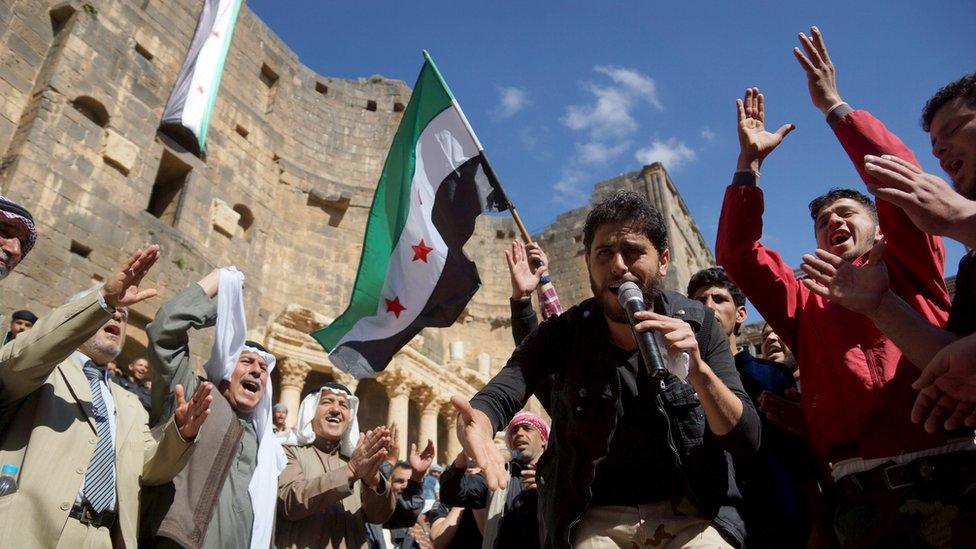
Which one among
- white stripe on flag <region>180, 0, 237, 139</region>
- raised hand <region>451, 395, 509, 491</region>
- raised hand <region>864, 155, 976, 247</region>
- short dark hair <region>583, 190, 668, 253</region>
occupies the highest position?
white stripe on flag <region>180, 0, 237, 139</region>

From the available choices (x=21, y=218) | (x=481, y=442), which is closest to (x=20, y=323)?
(x=21, y=218)

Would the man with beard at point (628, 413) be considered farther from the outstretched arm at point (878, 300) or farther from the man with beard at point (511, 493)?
the man with beard at point (511, 493)

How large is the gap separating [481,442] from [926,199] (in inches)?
59.0

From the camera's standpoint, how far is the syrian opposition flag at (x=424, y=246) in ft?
19.1

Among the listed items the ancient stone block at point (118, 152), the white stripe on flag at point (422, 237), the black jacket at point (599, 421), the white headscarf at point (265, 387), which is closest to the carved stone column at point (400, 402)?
the ancient stone block at point (118, 152)

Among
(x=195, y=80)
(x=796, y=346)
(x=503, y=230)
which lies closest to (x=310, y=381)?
(x=195, y=80)

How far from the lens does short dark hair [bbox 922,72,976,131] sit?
2.11 meters

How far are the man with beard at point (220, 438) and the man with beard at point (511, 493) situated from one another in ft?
3.90

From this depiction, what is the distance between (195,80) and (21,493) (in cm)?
1183

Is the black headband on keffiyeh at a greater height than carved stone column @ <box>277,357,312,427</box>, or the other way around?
carved stone column @ <box>277,357,312,427</box>

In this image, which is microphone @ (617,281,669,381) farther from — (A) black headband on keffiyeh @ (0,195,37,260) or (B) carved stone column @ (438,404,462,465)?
(B) carved stone column @ (438,404,462,465)

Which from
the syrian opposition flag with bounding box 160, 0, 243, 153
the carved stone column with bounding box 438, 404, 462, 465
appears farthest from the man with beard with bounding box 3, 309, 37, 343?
the carved stone column with bounding box 438, 404, 462, 465

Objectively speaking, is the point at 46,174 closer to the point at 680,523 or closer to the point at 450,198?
the point at 450,198

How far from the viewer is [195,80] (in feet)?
41.3
